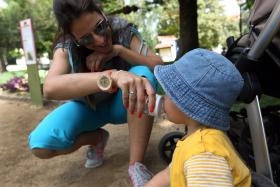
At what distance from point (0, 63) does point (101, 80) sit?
2263 cm

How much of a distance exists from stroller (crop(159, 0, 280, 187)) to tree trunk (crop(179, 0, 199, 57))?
5.25 meters

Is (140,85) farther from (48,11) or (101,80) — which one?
(48,11)

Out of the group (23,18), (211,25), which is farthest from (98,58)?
(211,25)

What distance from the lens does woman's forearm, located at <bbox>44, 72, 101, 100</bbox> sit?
166 cm

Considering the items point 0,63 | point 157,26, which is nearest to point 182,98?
point 0,63

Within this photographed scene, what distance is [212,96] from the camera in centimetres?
124

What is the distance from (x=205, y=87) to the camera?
4.03 feet

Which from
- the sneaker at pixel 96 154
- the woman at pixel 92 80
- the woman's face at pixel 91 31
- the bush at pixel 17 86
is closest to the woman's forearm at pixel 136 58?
the woman at pixel 92 80

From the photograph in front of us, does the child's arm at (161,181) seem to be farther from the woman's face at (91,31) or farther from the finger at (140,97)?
the woman's face at (91,31)

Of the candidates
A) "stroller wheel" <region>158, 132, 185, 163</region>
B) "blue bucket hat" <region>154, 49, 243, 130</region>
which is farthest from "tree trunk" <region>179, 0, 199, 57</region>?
"blue bucket hat" <region>154, 49, 243, 130</region>

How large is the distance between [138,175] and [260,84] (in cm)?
80

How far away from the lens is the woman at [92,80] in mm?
1692

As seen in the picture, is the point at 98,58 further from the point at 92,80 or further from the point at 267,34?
the point at 267,34

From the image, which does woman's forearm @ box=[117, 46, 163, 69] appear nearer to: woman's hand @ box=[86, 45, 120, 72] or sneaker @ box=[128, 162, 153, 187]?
woman's hand @ box=[86, 45, 120, 72]
